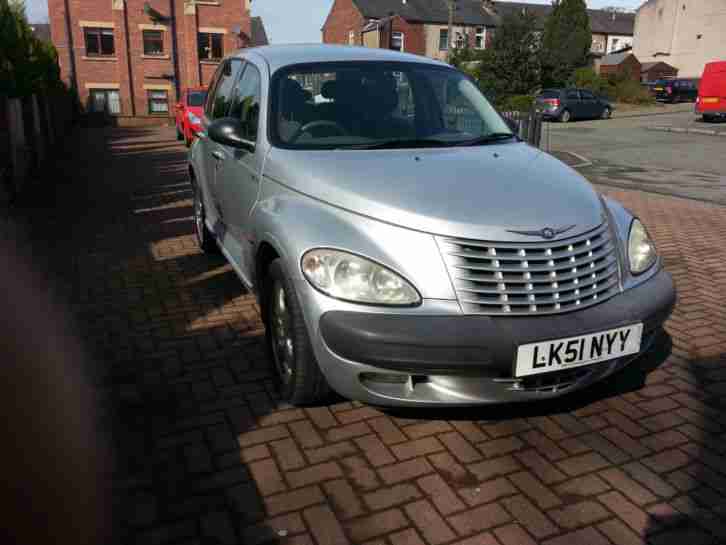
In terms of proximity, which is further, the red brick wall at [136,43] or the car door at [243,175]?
the red brick wall at [136,43]

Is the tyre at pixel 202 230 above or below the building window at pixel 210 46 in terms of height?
below

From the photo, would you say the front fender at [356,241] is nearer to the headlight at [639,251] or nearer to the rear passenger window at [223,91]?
the headlight at [639,251]

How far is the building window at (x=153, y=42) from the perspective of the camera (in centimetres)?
3531

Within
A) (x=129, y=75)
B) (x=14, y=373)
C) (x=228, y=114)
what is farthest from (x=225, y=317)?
(x=129, y=75)

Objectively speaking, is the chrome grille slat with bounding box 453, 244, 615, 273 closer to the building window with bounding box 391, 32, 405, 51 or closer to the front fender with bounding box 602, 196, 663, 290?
the front fender with bounding box 602, 196, 663, 290

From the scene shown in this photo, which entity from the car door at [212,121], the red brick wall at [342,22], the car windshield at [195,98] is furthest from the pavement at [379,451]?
the red brick wall at [342,22]

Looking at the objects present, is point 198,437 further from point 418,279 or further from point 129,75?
point 129,75

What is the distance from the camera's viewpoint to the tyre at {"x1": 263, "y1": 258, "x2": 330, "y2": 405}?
128 inches

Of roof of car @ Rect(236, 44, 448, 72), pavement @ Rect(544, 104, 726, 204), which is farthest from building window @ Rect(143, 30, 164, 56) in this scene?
roof of car @ Rect(236, 44, 448, 72)

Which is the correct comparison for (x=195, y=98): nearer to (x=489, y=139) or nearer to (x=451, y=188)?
(x=489, y=139)

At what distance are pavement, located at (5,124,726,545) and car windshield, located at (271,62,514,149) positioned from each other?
5.07ft

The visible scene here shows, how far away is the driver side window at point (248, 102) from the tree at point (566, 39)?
134 ft

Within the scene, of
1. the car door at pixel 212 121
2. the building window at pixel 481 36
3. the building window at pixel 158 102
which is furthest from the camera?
the building window at pixel 481 36

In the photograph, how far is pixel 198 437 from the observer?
3346 mm
